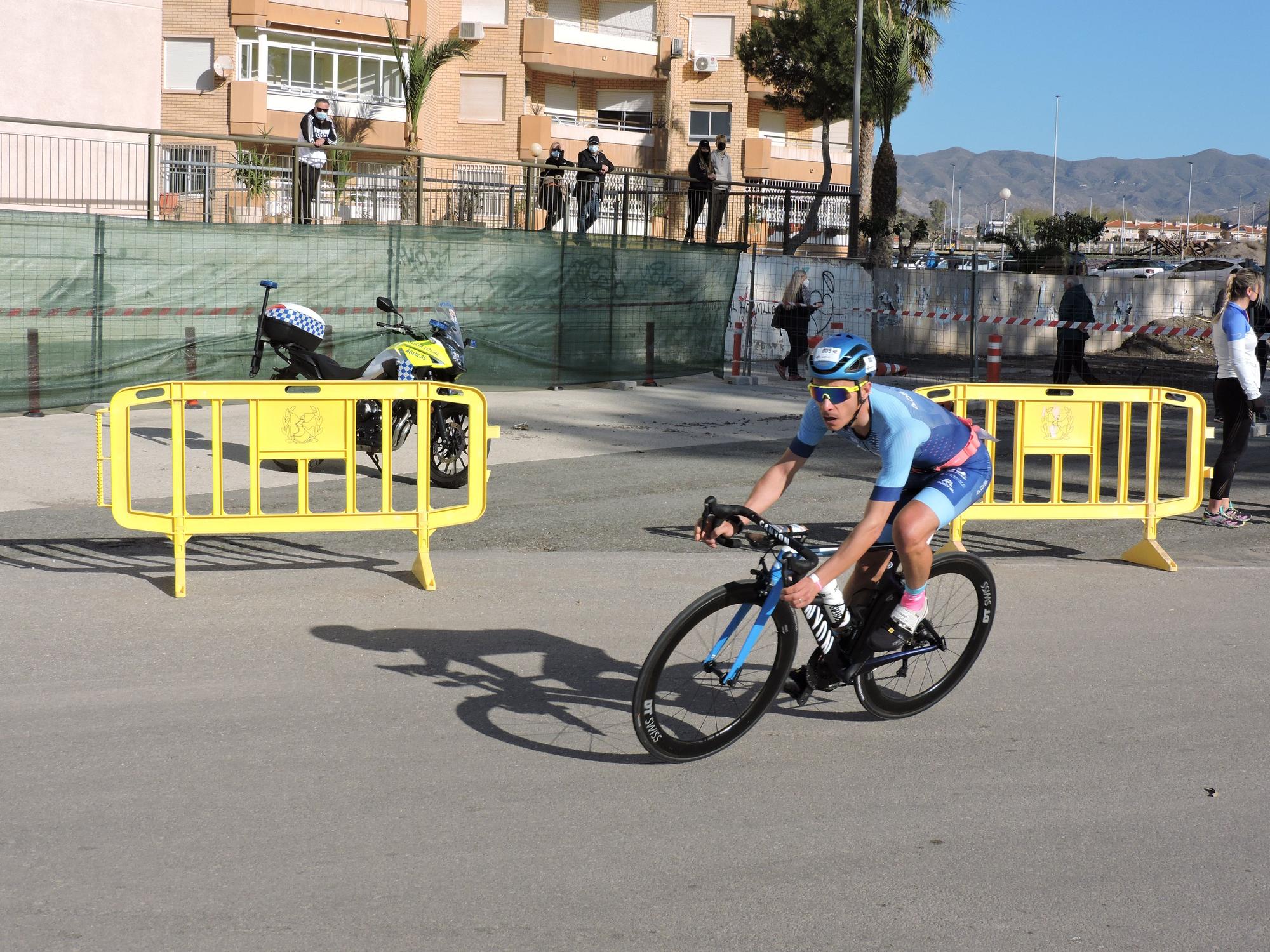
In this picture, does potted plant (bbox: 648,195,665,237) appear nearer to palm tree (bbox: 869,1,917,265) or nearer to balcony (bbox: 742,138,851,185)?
palm tree (bbox: 869,1,917,265)

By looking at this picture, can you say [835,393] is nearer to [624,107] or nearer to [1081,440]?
[1081,440]

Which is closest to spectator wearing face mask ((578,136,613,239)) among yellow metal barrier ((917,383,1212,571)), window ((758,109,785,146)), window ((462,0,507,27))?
yellow metal barrier ((917,383,1212,571))

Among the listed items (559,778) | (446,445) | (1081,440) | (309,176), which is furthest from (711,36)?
(559,778)

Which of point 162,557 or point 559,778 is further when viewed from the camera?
point 162,557

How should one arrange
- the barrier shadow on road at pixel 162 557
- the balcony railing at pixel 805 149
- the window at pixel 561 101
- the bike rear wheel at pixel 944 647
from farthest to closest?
the balcony railing at pixel 805 149 < the window at pixel 561 101 < the barrier shadow on road at pixel 162 557 < the bike rear wheel at pixel 944 647

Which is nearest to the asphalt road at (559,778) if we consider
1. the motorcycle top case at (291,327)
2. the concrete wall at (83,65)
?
the motorcycle top case at (291,327)

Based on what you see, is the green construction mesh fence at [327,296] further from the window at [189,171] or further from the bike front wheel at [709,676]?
the bike front wheel at [709,676]

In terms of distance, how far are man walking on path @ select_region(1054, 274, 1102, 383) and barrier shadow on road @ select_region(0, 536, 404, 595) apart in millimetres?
14110

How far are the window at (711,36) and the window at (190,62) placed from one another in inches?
782

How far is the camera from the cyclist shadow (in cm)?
565

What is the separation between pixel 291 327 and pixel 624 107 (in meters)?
46.6

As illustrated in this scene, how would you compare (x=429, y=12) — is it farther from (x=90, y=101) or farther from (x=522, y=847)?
(x=522, y=847)

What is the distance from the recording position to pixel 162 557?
8.88m

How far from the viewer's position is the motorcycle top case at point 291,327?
484 inches
